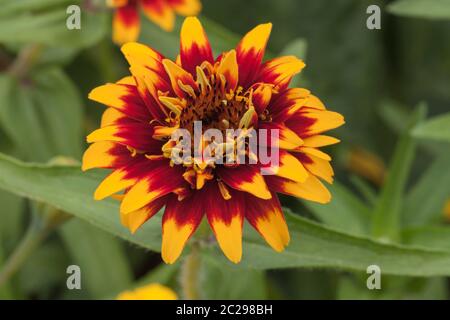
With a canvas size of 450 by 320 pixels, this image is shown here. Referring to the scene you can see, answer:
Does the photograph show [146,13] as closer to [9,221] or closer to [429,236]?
[9,221]

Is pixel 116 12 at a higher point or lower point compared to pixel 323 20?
lower

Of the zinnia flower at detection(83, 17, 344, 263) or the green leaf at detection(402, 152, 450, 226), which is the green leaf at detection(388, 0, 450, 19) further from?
the zinnia flower at detection(83, 17, 344, 263)

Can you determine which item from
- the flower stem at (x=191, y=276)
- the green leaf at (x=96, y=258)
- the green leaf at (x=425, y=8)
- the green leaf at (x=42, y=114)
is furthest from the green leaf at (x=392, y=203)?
the green leaf at (x=42, y=114)

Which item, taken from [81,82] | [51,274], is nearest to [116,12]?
[81,82]

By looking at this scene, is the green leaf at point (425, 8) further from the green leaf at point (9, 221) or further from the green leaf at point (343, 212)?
the green leaf at point (9, 221)

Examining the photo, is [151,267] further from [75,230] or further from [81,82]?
[81,82]
